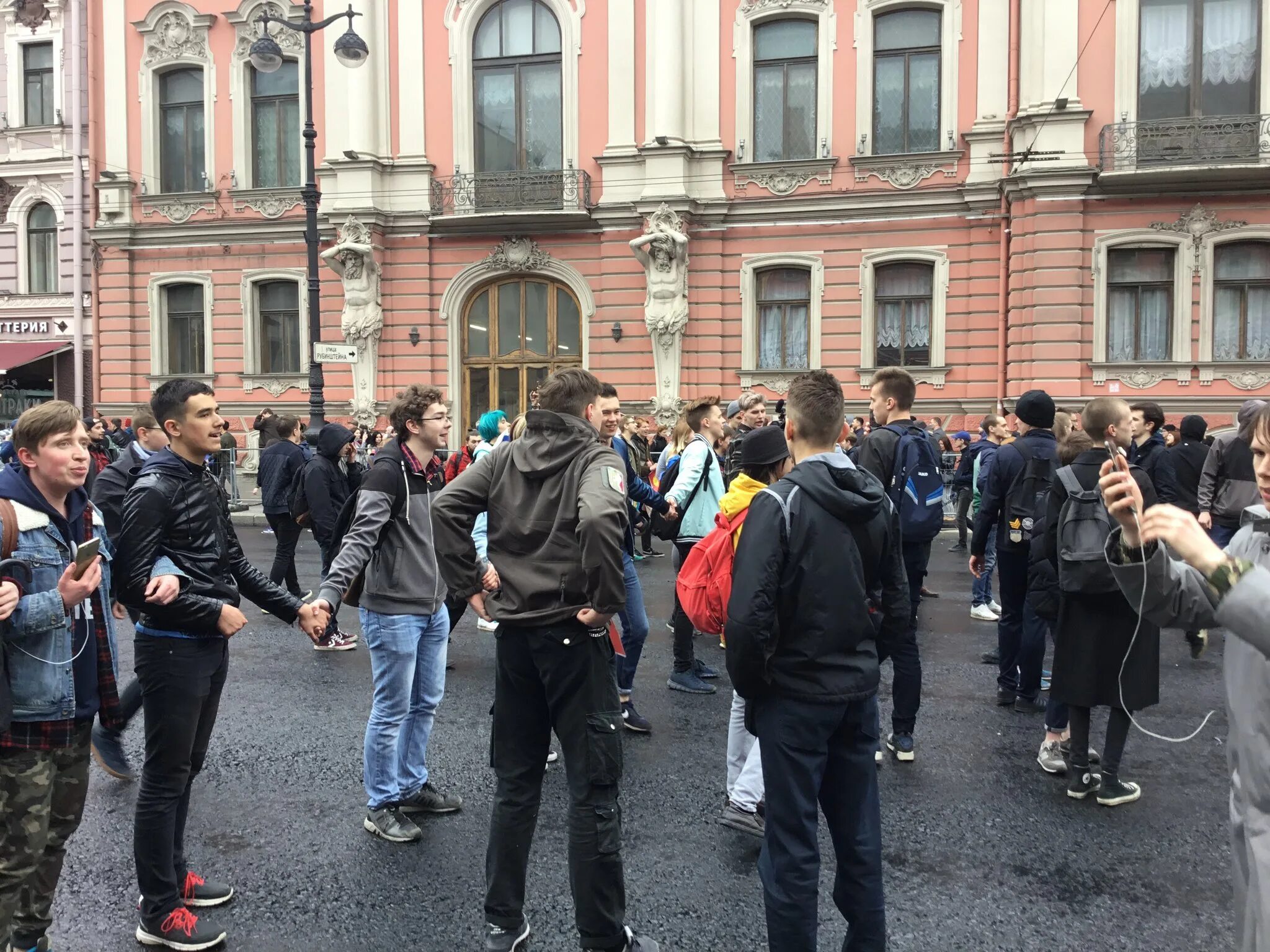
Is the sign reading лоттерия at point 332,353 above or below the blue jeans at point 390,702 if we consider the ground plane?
above

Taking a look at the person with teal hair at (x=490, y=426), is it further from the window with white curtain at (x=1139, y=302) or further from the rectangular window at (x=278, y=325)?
the rectangular window at (x=278, y=325)

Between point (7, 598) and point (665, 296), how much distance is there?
18.0 meters

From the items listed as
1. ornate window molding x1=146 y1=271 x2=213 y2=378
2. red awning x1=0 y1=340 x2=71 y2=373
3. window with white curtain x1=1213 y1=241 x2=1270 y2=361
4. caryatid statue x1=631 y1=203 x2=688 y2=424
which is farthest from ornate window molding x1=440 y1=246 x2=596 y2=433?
window with white curtain x1=1213 y1=241 x2=1270 y2=361

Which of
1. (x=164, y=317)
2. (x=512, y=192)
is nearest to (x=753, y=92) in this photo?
(x=512, y=192)

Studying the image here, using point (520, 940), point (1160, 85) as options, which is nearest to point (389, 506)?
point (520, 940)

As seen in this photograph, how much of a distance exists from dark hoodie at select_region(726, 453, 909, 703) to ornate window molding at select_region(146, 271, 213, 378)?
72.9 ft

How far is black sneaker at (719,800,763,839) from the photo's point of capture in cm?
444

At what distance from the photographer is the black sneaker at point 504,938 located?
11.4 feet

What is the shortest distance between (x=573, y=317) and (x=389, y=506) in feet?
58.2

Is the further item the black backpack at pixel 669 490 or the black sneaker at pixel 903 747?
the black backpack at pixel 669 490

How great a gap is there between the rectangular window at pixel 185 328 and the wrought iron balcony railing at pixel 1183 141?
65.5 ft

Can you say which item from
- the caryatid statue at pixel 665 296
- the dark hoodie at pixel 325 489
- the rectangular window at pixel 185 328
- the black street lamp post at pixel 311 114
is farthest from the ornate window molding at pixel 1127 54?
the rectangular window at pixel 185 328

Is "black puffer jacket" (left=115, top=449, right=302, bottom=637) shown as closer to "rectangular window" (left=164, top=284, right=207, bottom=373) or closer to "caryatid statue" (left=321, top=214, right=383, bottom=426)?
"caryatid statue" (left=321, top=214, right=383, bottom=426)

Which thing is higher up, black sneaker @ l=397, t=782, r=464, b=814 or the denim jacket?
the denim jacket
